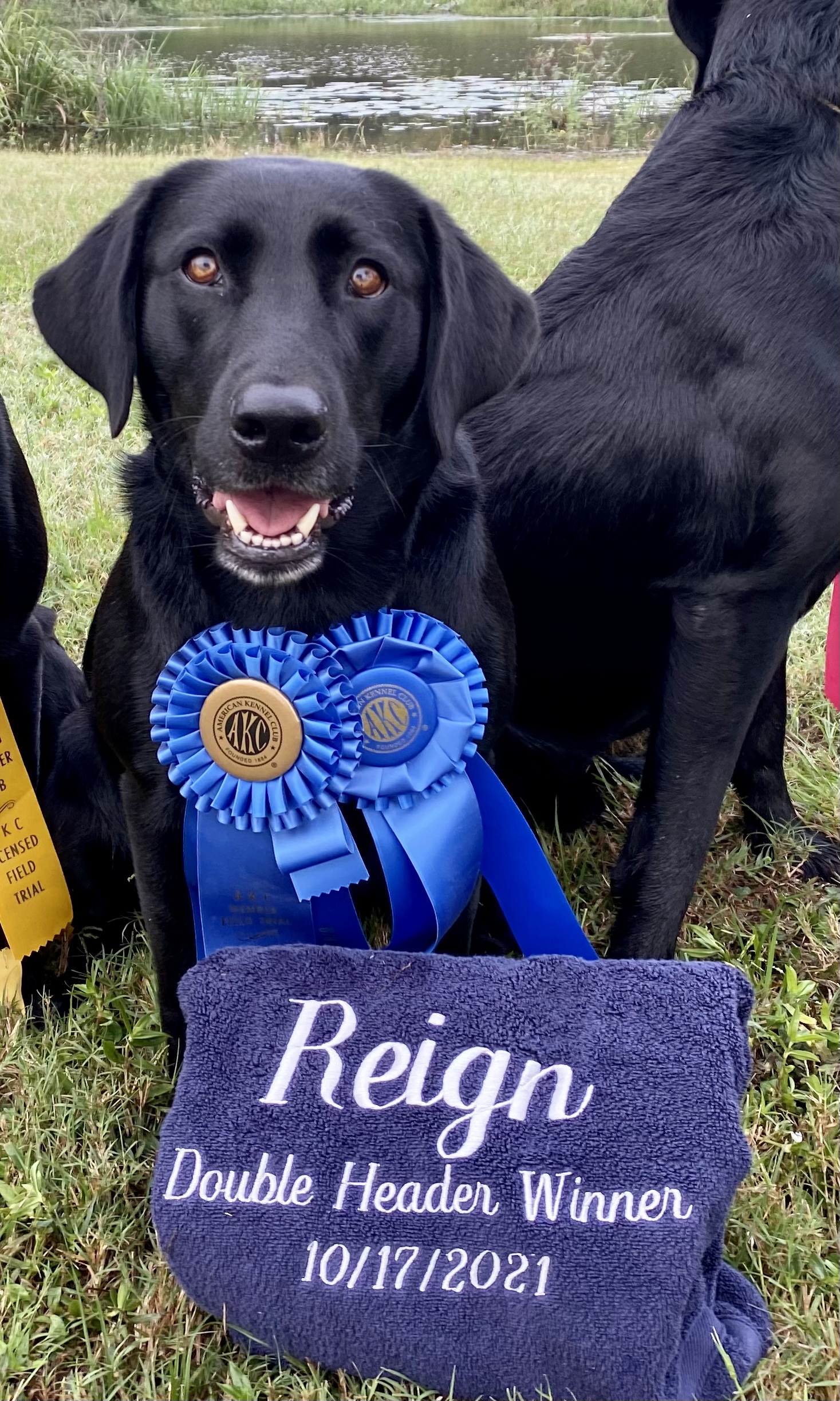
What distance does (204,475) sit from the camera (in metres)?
1.73

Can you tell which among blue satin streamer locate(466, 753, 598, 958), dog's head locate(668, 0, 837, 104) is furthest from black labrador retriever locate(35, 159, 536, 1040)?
dog's head locate(668, 0, 837, 104)

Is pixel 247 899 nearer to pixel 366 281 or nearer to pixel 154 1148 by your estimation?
pixel 154 1148

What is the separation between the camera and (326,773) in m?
1.83

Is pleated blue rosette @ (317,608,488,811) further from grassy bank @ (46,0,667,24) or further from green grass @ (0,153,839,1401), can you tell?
grassy bank @ (46,0,667,24)

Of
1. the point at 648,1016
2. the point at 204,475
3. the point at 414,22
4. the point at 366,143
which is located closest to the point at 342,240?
the point at 204,475

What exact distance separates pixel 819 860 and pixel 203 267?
168 cm

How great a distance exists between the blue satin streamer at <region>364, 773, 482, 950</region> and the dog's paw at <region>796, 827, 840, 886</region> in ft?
2.87

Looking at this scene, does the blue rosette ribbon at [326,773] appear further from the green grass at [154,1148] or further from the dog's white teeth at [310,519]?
the green grass at [154,1148]

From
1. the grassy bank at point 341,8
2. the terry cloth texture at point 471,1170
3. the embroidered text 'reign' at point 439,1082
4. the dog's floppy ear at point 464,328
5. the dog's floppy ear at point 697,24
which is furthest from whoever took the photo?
the grassy bank at point 341,8

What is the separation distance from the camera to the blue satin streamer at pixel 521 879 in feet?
6.60

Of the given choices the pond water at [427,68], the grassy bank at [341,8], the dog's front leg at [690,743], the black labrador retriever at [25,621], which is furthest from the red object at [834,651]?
the pond water at [427,68]

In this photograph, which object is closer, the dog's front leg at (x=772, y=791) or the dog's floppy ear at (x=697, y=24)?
the dog's floppy ear at (x=697, y=24)

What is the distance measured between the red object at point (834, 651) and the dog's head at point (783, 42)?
35.6 inches

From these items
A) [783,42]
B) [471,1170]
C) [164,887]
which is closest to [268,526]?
[164,887]
